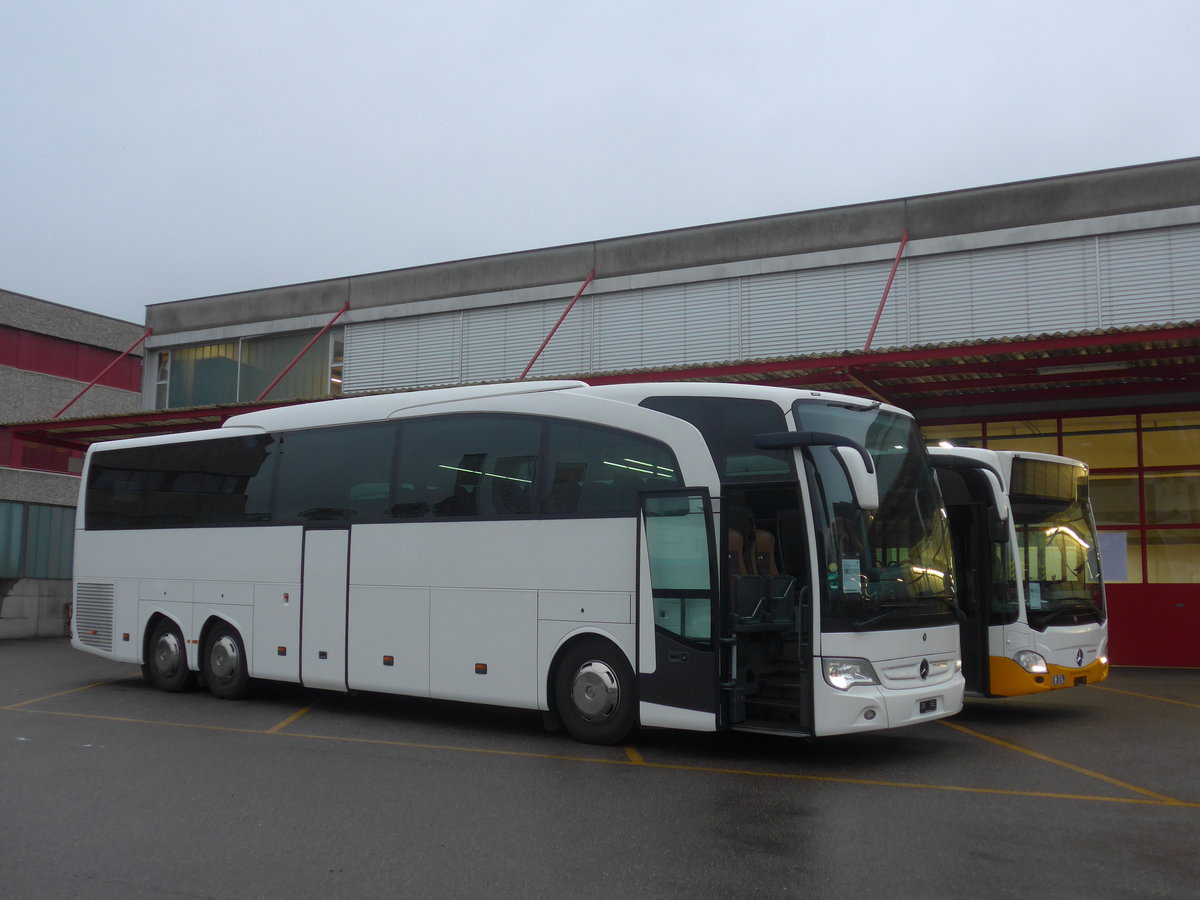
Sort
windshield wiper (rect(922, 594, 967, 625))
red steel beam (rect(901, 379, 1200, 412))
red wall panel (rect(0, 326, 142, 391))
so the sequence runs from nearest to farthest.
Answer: windshield wiper (rect(922, 594, 967, 625))
red steel beam (rect(901, 379, 1200, 412))
red wall panel (rect(0, 326, 142, 391))

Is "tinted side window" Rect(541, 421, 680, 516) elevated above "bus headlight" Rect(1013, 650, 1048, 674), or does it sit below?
above

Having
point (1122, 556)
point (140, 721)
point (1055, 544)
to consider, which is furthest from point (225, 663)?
point (1122, 556)

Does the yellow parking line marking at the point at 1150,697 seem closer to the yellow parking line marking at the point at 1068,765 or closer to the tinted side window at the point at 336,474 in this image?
the yellow parking line marking at the point at 1068,765

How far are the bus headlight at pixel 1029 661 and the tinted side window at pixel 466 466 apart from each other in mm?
5370

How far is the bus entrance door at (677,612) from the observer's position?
9367 mm

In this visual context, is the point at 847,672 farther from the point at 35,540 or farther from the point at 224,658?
the point at 35,540

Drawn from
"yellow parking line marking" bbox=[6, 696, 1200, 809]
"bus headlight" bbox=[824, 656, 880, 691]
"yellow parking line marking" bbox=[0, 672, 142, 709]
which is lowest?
"yellow parking line marking" bbox=[0, 672, 142, 709]

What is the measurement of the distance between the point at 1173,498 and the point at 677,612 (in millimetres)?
12894

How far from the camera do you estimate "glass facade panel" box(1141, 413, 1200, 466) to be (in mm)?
18859

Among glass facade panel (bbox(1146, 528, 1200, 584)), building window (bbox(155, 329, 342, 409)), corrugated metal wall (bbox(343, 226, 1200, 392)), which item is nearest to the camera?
glass facade panel (bbox(1146, 528, 1200, 584))

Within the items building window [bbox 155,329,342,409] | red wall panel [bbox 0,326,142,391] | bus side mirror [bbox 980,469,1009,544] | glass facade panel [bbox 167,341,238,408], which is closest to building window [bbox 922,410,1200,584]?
bus side mirror [bbox 980,469,1009,544]

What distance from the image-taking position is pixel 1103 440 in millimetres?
19562

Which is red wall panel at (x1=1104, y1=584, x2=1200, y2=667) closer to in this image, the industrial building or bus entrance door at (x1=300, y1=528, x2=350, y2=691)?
the industrial building

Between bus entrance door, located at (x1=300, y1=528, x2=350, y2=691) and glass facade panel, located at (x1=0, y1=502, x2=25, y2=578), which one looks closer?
bus entrance door, located at (x1=300, y1=528, x2=350, y2=691)
